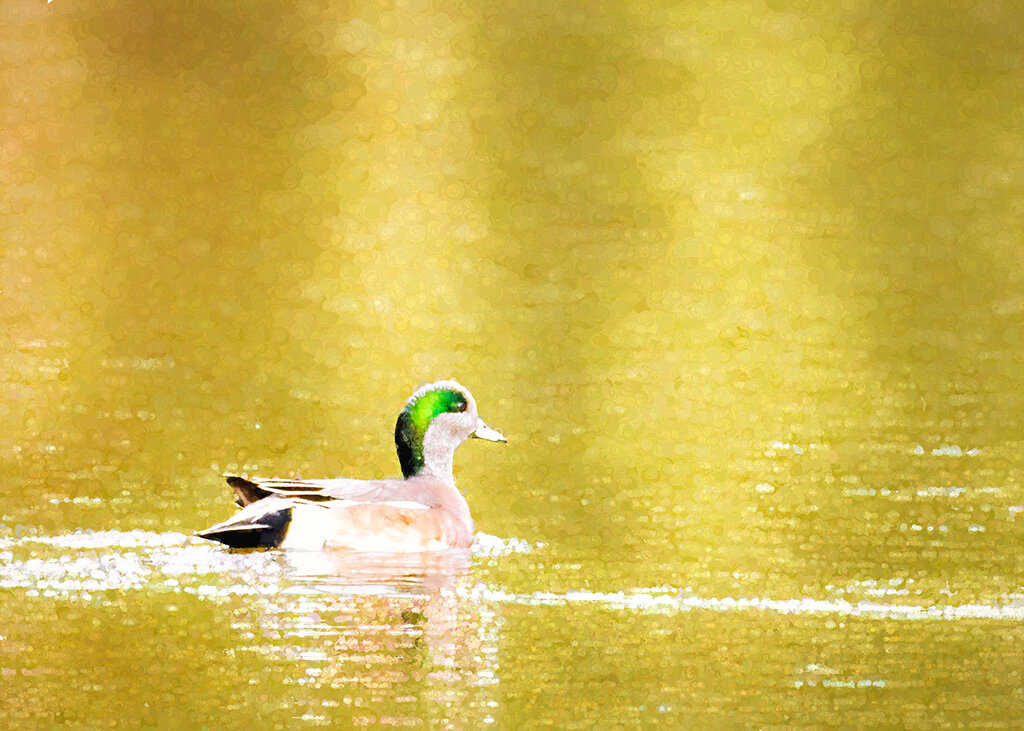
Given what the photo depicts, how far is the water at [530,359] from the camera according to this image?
23.5 feet

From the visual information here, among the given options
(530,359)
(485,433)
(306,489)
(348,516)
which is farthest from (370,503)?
(530,359)

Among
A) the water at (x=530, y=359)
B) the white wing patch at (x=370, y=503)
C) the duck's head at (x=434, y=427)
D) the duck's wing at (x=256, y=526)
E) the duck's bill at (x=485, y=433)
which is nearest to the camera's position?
the water at (x=530, y=359)

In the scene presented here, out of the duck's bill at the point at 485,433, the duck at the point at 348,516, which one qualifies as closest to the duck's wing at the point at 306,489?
the duck at the point at 348,516

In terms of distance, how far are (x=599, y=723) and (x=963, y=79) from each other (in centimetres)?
1713

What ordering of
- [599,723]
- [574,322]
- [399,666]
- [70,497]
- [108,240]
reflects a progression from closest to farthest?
[599,723] → [399,666] → [70,497] → [574,322] → [108,240]

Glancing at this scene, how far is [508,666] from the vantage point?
7.05 meters

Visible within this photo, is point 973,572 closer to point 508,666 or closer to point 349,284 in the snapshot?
point 508,666

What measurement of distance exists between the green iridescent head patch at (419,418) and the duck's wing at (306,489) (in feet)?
1.54

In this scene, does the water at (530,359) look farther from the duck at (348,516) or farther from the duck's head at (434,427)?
the duck's head at (434,427)

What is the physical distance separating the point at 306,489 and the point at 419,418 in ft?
3.10

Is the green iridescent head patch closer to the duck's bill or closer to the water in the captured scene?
the duck's bill

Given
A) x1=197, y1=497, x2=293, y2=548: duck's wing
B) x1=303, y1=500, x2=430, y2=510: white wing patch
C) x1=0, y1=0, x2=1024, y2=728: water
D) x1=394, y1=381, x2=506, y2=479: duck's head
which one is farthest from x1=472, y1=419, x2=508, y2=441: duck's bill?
x1=197, y1=497, x2=293, y2=548: duck's wing

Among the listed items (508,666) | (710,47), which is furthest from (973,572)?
(710,47)

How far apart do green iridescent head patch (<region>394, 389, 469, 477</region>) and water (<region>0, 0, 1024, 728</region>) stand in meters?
0.38
